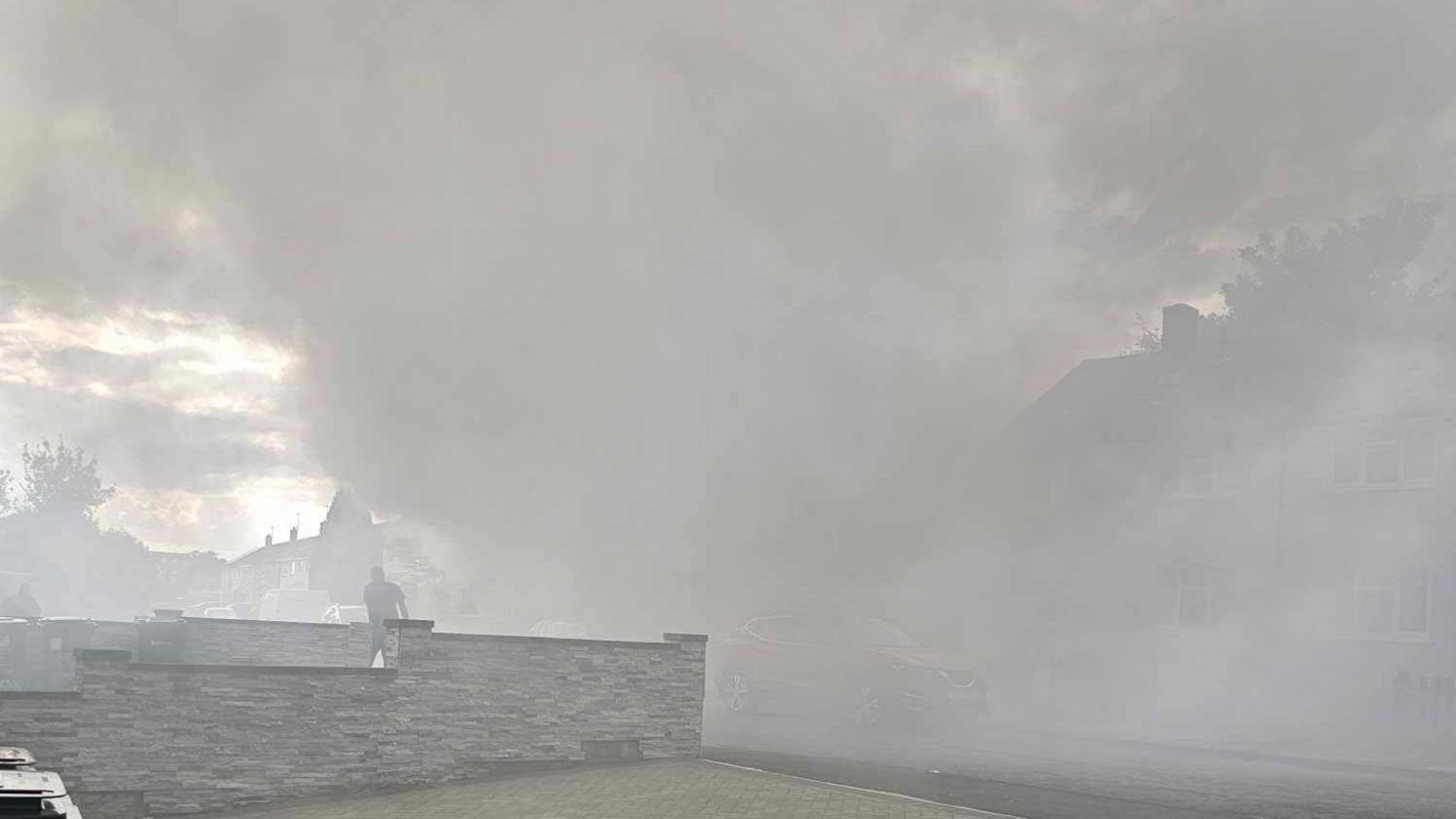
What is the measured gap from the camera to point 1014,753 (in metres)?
15.8

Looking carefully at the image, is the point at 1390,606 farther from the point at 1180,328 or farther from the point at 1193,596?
the point at 1180,328

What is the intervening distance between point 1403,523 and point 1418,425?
1.80 metres

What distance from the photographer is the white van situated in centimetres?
3866

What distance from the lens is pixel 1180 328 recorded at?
112 feet

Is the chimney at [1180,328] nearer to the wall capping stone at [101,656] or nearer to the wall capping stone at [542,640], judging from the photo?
the wall capping stone at [542,640]

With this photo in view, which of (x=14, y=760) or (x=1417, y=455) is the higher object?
(x=1417, y=455)

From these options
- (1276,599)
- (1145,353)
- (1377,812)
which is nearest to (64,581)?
(1145,353)

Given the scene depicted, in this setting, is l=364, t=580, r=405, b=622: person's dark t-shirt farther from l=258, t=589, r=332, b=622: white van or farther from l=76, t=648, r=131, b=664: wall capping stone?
l=258, t=589, r=332, b=622: white van

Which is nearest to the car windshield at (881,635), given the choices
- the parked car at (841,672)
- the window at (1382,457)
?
the parked car at (841,672)

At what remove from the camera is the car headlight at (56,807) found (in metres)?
5.69

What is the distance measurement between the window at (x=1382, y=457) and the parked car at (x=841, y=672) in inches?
419

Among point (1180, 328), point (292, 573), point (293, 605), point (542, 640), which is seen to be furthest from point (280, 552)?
point (542, 640)

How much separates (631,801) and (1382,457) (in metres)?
19.6

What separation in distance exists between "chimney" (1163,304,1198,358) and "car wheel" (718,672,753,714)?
60.5ft
